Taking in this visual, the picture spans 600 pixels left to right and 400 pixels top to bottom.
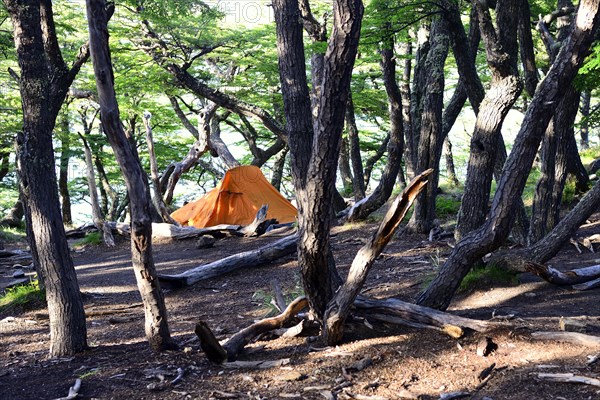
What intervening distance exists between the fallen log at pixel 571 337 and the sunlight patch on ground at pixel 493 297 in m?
1.59

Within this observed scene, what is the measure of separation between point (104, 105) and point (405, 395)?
3.22 meters

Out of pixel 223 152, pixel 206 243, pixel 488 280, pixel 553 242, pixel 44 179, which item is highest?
pixel 223 152

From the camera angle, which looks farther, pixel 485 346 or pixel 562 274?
pixel 562 274

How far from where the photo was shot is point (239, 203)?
16484mm

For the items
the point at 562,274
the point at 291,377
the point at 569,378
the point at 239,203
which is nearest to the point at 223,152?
the point at 239,203

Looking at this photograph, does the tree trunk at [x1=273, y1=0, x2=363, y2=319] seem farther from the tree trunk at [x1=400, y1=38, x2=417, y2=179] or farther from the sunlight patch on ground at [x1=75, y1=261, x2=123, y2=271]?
the sunlight patch on ground at [x1=75, y1=261, x2=123, y2=271]

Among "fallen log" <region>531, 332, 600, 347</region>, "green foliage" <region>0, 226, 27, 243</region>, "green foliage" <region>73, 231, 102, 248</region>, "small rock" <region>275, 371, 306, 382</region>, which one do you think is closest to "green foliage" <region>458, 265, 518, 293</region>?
"fallen log" <region>531, 332, 600, 347</region>

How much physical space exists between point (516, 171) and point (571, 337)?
1.56 meters

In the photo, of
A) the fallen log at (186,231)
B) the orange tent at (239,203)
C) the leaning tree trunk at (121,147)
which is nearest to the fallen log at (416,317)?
the leaning tree trunk at (121,147)

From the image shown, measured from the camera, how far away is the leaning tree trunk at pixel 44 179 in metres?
5.58

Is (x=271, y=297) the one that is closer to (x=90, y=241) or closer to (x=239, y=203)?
(x=239, y=203)

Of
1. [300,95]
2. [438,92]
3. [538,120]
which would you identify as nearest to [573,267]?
[538,120]

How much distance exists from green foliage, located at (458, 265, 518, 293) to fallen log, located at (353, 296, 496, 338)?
6.23ft

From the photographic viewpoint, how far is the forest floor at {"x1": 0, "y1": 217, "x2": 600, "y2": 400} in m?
4.32
